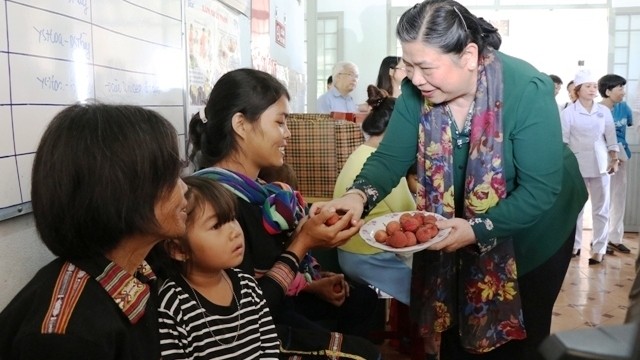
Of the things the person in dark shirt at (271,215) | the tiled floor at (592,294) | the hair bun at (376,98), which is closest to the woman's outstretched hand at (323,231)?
the person in dark shirt at (271,215)

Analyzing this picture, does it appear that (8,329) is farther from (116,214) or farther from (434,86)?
(434,86)

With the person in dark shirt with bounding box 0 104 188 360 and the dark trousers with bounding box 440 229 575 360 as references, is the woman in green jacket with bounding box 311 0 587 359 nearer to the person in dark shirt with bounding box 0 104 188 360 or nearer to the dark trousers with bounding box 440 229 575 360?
the dark trousers with bounding box 440 229 575 360

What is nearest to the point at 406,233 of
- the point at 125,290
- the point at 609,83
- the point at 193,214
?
the point at 193,214

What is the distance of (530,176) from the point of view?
1.63 m

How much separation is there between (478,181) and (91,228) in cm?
109

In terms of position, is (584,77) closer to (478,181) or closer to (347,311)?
(347,311)

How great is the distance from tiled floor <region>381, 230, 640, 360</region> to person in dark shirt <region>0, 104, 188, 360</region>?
2142mm

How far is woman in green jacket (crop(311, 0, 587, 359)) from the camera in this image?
161 cm

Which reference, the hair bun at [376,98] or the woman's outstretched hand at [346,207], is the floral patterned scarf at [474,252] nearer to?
the woman's outstretched hand at [346,207]

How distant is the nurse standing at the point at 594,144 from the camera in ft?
17.0

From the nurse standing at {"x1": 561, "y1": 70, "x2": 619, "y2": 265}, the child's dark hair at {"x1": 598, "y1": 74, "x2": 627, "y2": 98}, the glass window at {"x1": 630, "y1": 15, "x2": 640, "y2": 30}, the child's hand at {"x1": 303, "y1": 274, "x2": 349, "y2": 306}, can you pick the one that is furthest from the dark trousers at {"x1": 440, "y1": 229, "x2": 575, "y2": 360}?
the glass window at {"x1": 630, "y1": 15, "x2": 640, "y2": 30}

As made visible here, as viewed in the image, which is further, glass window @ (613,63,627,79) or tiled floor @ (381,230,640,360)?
glass window @ (613,63,627,79)

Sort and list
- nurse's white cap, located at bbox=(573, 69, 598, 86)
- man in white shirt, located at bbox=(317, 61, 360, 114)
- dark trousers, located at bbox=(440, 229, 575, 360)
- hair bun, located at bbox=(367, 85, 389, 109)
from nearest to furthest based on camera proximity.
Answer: dark trousers, located at bbox=(440, 229, 575, 360) < hair bun, located at bbox=(367, 85, 389, 109) < nurse's white cap, located at bbox=(573, 69, 598, 86) < man in white shirt, located at bbox=(317, 61, 360, 114)

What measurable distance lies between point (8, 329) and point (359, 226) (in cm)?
100
